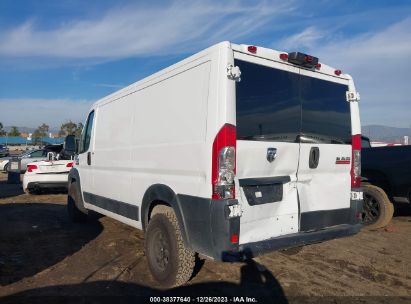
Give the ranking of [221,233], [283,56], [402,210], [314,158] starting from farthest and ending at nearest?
[402,210] → [314,158] → [283,56] → [221,233]

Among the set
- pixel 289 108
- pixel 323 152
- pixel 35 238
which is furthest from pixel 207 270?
pixel 35 238

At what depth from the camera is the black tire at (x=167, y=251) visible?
4215 mm

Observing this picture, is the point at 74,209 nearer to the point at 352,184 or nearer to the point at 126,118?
the point at 126,118

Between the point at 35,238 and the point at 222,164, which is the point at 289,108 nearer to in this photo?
the point at 222,164

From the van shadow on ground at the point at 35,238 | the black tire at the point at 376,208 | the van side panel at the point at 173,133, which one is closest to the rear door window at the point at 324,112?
the van side panel at the point at 173,133

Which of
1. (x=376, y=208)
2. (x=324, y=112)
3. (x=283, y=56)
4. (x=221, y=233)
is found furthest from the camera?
(x=376, y=208)

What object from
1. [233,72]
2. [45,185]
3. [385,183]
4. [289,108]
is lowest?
[45,185]

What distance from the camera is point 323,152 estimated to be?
4590mm

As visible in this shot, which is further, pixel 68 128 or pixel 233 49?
pixel 68 128

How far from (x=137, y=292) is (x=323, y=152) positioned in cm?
265

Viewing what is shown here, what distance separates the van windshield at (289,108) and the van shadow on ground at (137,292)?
1.71 meters

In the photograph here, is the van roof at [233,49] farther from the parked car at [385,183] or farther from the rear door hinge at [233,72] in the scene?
the parked car at [385,183]

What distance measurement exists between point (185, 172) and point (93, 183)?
10.6 ft

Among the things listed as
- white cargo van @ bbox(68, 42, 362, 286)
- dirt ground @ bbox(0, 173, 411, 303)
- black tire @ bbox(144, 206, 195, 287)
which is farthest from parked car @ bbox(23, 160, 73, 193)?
black tire @ bbox(144, 206, 195, 287)
